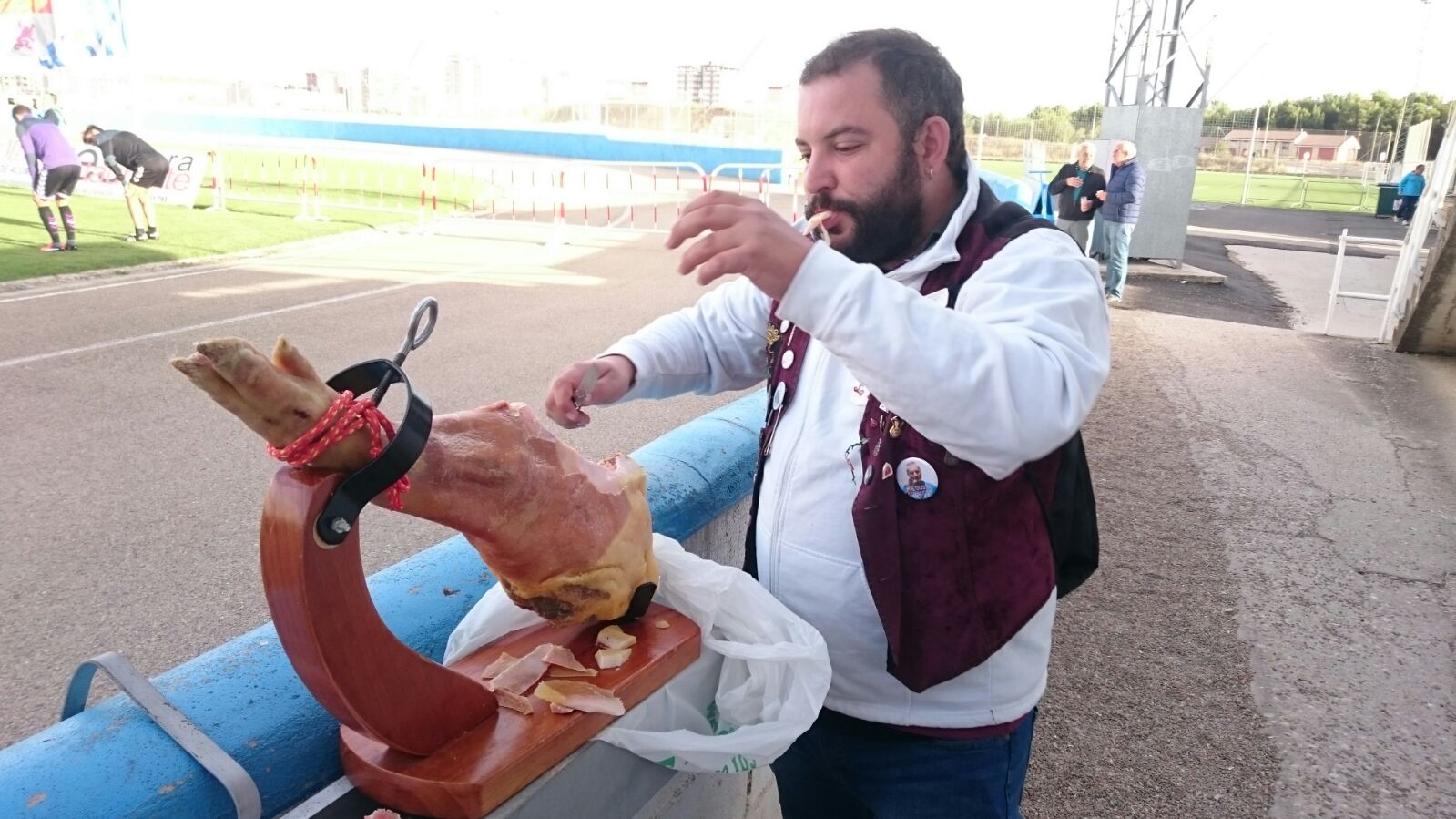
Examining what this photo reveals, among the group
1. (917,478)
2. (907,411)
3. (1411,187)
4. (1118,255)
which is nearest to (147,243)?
(1118,255)

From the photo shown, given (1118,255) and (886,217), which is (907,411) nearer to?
(886,217)

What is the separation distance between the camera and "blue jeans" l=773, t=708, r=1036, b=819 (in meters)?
1.76

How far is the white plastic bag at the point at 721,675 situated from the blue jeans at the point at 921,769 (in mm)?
209

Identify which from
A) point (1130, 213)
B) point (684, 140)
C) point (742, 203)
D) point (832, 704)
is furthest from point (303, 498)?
point (684, 140)

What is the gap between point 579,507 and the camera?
5.05 ft

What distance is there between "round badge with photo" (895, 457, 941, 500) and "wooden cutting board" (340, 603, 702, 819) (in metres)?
0.47

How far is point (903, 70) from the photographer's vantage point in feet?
5.39

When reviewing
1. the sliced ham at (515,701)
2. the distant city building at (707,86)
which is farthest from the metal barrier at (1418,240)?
the distant city building at (707,86)

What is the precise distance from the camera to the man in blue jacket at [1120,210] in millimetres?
12414

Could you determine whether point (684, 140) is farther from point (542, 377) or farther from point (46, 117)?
point (542, 377)

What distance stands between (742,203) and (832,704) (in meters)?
1.00

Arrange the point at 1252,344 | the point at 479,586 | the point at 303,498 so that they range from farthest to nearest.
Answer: the point at 1252,344 < the point at 479,586 < the point at 303,498

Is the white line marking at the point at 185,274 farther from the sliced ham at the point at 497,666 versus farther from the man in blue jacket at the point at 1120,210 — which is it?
the man in blue jacket at the point at 1120,210

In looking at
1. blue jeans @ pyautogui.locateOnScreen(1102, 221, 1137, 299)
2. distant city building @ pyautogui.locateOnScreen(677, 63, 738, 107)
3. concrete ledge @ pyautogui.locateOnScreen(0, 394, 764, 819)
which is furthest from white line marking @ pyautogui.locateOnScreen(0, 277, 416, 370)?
distant city building @ pyautogui.locateOnScreen(677, 63, 738, 107)
